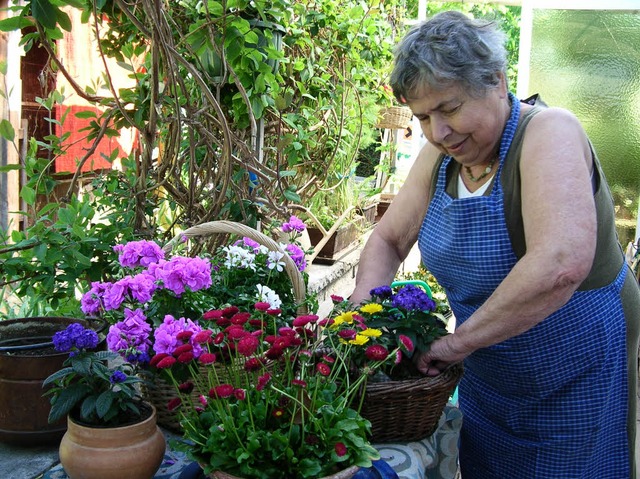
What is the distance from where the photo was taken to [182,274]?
146 cm

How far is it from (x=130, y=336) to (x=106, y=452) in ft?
0.90

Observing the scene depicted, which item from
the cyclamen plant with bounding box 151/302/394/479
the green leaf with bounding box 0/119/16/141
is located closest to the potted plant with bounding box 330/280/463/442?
the cyclamen plant with bounding box 151/302/394/479

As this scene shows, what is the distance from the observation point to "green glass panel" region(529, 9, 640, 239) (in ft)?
19.0

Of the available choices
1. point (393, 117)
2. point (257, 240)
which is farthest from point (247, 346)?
point (393, 117)

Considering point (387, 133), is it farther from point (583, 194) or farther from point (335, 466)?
point (335, 466)

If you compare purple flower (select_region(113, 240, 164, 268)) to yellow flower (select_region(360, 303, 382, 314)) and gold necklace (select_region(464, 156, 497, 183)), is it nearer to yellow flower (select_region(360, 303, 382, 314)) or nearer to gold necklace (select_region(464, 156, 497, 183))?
yellow flower (select_region(360, 303, 382, 314))

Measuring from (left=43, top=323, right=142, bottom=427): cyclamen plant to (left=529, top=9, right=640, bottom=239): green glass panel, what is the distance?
5398 millimetres

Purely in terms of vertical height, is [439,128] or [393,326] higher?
[439,128]

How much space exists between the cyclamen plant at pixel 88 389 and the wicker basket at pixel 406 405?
47 centimetres

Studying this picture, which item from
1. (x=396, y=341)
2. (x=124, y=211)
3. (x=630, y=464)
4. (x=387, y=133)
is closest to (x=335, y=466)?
(x=396, y=341)

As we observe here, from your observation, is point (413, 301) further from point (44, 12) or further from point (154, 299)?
point (44, 12)

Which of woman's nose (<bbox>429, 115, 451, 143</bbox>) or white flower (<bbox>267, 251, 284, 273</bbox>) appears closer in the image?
woman's nose (<bbox>429, 115, 451, 143</bbox>)

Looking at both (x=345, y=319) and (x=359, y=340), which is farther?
(x=345, y=319)

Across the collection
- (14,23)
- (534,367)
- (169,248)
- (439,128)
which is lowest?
(534,367)
